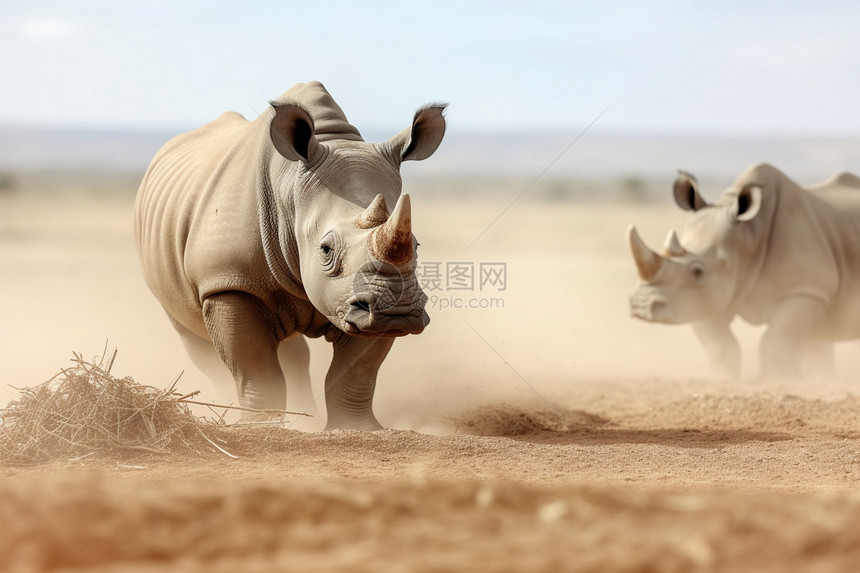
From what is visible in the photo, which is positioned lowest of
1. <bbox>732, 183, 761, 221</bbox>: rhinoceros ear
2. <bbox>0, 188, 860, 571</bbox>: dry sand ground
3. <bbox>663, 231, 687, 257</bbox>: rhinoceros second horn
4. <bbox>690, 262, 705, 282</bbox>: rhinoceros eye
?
<bbox>0, 188, 860, 571</bbox>: dry sand ground

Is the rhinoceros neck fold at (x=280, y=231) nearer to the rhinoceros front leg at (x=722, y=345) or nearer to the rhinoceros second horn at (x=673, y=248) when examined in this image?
the rhinoceros second horn at (x=673, y=248)

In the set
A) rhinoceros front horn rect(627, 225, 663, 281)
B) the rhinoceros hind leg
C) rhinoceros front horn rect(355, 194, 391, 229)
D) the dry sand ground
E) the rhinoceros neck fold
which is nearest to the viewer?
the dry sand ground

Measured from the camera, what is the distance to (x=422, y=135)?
286 inches

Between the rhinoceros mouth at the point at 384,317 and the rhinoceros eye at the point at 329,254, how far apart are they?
0.27 metres

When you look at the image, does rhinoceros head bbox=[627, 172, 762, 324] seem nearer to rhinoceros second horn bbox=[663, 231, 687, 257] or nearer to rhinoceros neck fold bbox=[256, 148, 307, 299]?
rhinoceros second horn bbox=[663, 231, 687, 257]

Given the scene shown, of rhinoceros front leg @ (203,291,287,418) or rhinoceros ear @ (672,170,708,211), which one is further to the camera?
rhinoceros ear @ (672,170,708,211)

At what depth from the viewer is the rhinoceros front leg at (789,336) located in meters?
11.7

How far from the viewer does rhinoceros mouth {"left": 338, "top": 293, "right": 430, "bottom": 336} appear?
6.00 meters

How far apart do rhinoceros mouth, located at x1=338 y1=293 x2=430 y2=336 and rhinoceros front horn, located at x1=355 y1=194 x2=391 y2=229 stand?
41 cm

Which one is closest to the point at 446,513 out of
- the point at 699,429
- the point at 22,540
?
the point at 22,540

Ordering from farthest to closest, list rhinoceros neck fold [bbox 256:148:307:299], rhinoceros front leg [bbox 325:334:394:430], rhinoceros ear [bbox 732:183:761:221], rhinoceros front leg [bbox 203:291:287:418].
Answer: rhinoceros ear [bbox 732:183:761:221]
rhinoceros front leg [bbox 325:334:394:430]
rhinoceros front leg [bbox 203:291:287:418]
rhinoceros neck fold [bbox 256:148:307:299]

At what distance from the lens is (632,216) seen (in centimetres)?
4791

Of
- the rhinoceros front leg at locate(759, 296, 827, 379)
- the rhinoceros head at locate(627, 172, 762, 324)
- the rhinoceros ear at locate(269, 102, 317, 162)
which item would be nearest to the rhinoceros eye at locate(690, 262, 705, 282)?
the rhinoceros head at locate(627, 172, 762, 324)

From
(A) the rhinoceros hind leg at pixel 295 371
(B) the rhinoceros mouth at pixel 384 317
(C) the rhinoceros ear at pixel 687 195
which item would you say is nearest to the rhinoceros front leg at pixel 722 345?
(C) the rhinoceros ear at pixel 687 195
